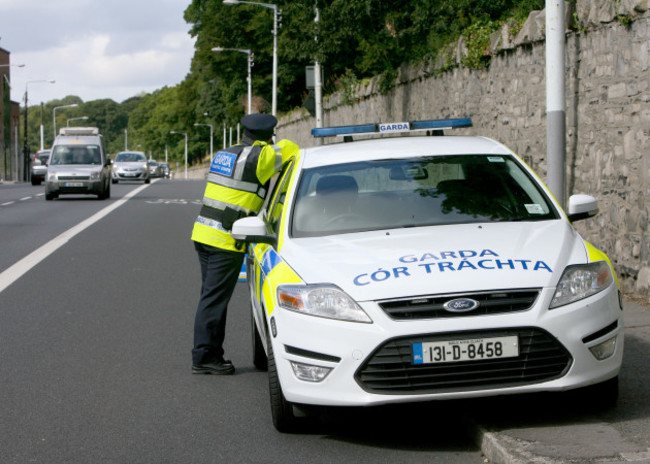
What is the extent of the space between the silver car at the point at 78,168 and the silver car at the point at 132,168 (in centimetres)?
1962

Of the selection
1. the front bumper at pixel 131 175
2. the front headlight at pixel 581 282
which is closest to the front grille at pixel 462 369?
the front headlight at pixel 581 282

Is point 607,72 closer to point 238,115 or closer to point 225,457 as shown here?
point 225,457

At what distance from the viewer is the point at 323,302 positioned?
18.1ft

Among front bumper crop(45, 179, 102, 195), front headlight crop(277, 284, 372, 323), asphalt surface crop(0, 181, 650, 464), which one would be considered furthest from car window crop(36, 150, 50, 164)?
front headlight crop(277, 284, 372, 323)

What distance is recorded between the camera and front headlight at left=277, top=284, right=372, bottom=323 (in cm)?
541

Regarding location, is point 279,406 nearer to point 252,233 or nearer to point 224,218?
point 252,233

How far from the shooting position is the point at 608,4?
10.9 meters

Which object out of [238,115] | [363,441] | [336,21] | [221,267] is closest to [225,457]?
[363,441]

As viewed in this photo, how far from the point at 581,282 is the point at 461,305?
2.27 feet

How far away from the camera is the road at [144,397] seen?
555 centimetres

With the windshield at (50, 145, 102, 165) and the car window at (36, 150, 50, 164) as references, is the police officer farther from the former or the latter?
the car window at (36, 150, 50, 164)

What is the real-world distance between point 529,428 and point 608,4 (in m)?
6.51

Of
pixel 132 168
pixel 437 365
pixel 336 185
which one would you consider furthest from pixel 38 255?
pixel 132 168

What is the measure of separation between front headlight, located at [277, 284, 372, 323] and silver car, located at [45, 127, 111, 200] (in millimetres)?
29239
